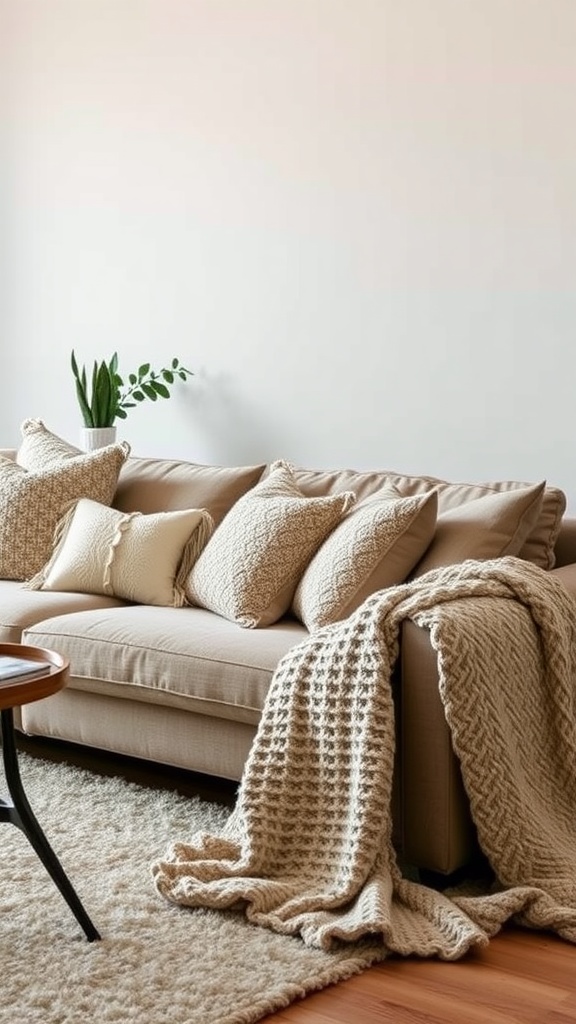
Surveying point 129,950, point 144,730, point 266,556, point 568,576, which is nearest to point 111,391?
point 266,556

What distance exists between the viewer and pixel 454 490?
348cm

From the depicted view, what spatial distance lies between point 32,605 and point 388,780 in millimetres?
1333

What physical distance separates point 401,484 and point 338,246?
1.06 meters

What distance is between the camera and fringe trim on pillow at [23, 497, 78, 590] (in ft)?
12.6

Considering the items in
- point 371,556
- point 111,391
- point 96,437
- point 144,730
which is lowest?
point 144,730

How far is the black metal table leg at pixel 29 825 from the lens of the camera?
2.45 m

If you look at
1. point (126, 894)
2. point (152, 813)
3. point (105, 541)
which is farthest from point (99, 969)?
point (105, 541)

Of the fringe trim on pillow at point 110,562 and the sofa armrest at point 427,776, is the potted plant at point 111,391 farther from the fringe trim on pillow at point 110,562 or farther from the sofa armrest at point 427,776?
the sofa armrest at point 427,776

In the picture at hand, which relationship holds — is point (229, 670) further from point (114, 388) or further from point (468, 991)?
point (114, 388)

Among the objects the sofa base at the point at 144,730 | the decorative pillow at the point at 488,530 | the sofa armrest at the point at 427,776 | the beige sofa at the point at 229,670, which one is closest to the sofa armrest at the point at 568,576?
the beige sofa at the point at 229,670

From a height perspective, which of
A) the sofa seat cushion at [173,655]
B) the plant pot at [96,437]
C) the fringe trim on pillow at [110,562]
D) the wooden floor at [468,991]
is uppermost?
the plant pot at [96,437]

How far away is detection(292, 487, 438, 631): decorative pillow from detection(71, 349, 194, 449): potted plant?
164 cm

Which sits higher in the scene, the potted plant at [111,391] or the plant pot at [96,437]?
the potted plant at [111,391]

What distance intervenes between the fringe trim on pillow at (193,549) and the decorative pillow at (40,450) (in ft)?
2.17
